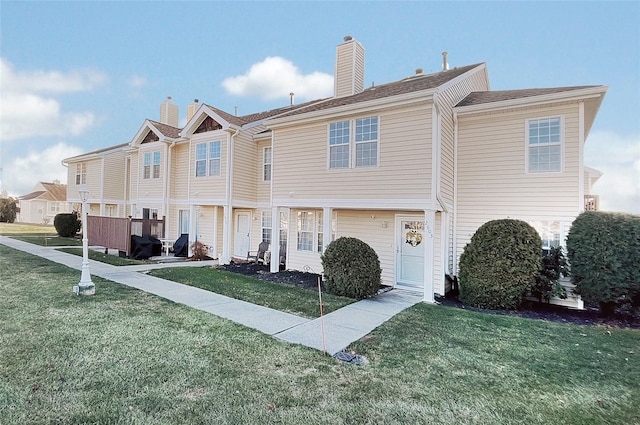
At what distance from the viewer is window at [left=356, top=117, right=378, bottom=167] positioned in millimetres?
9094

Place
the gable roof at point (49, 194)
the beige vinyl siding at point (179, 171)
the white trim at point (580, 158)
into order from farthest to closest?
the gable roof at point (49, 194) < the beige vinyl siding at point (179, 171) < the white trim at point (580, 158)

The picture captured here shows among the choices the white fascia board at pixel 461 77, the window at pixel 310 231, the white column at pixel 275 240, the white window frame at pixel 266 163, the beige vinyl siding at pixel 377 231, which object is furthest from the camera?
the white window frame at pixel 266 163

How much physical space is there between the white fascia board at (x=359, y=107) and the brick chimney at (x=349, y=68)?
320 cm

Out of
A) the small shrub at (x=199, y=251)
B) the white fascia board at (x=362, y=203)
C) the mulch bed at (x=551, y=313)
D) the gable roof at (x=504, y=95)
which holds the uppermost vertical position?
the gable roof at (x=504, y=95)

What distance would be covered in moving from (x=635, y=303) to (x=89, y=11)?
1904 cm

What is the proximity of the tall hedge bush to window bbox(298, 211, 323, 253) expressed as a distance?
7292 mm

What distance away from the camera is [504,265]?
7.53m

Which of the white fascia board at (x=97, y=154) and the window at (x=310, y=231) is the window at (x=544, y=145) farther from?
the white fascia board at (x=97, y=154)

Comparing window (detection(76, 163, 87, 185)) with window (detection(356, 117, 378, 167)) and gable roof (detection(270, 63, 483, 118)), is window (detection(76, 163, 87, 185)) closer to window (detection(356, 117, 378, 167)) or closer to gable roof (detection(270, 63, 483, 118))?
gable roof (detection(270, 63, 483, 118))

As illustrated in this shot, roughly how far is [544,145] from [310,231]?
25.4 feet

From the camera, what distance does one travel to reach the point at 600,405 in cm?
336

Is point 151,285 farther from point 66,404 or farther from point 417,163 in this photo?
point 417,163

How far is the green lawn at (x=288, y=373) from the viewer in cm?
300

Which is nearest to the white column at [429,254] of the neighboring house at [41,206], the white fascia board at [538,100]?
the white fascia board at [538,100]
